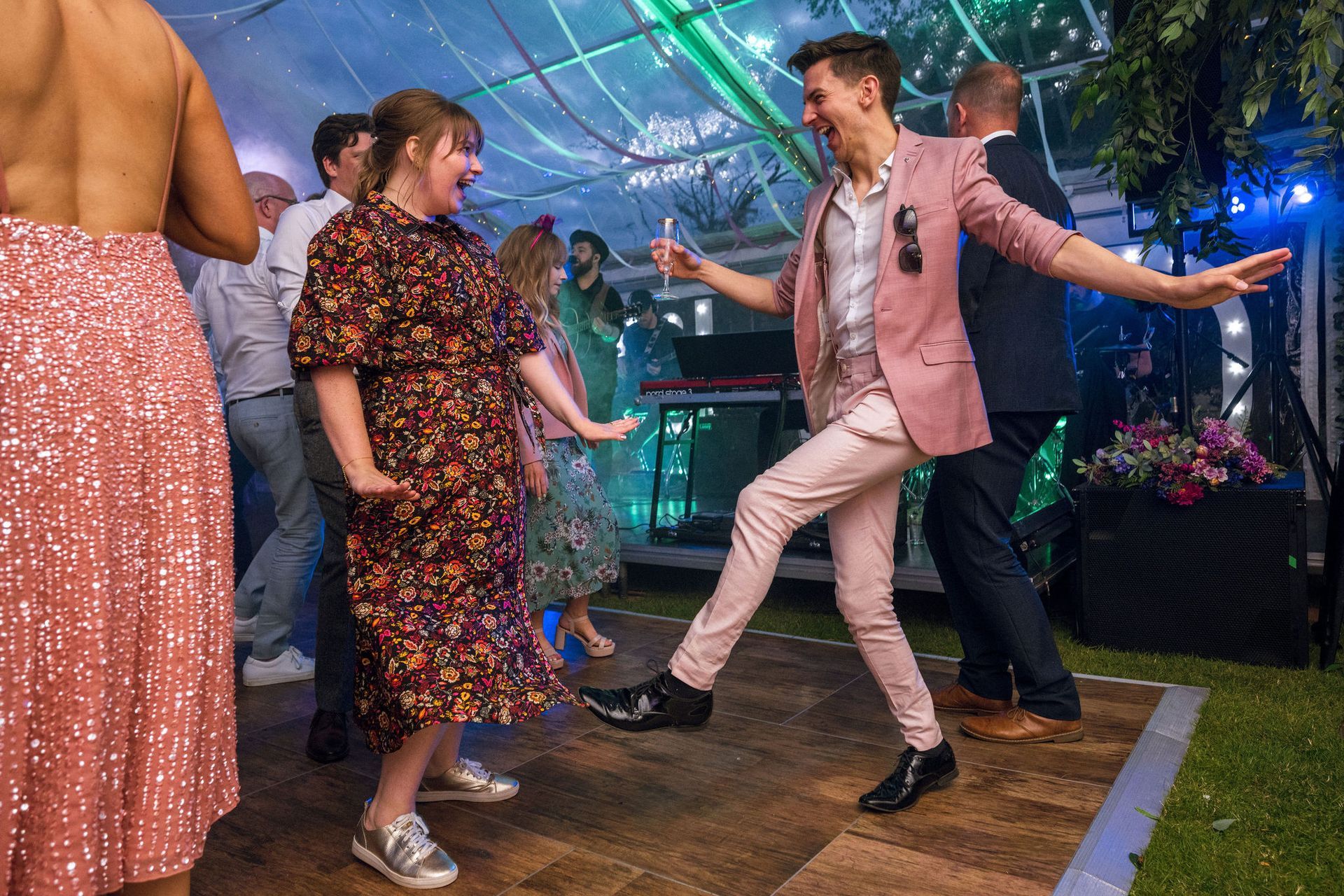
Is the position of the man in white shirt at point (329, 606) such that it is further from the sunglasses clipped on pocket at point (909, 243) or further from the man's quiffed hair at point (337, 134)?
the sunglasses clipped on pocket at point (909, 243)

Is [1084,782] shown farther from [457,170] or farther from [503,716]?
[457,170]

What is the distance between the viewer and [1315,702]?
104 inches

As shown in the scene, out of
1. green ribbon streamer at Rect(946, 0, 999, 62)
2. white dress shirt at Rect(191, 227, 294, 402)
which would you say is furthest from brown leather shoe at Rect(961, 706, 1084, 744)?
green ribbon streamer at Rect(946, 0, 999, 62)

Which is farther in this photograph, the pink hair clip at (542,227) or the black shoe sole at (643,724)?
the pink hair clip at (542,227)

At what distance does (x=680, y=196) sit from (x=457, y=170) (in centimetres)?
543

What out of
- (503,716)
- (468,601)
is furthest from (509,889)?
(468,601)

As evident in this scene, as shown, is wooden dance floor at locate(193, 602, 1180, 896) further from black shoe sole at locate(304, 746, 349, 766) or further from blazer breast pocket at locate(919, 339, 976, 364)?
blazer breast pocket at locate(919, 339, 976, 364)

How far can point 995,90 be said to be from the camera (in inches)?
98.7

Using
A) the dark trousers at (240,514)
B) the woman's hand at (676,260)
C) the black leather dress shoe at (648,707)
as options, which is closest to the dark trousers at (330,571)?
the black leather dress shoe at (648,707)

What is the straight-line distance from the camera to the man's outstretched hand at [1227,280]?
1.49 meters

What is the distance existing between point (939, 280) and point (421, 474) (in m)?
1.13

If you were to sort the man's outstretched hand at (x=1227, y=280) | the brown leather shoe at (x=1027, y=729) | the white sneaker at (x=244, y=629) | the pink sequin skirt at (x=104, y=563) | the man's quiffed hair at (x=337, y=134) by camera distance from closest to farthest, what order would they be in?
the pink sequin skirt at (x=104, y=563), the man's outstretched hand at (x=1227, y=280), the brown leather shoe at (x=1027, y=729), the man's quiffed hair at (x=337, y=134), the white sneaker at (x=244, y=629)

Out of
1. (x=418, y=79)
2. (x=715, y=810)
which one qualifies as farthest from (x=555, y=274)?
(x=418, y=79)

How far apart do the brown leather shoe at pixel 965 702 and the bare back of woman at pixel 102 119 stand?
7.49 ft
